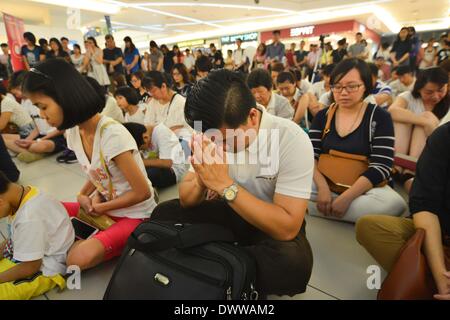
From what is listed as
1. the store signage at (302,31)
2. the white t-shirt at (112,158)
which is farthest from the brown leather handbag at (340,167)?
the store signage at (302,31)

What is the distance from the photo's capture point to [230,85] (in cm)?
84

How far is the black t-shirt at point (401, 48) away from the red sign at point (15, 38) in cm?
778

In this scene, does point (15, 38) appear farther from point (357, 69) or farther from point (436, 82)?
point (436, 82)

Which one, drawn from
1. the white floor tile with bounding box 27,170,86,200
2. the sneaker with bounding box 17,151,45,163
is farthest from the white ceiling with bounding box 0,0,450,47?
the white floor tile with bounding box 27,170,86,200

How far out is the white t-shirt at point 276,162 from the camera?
0.93 m

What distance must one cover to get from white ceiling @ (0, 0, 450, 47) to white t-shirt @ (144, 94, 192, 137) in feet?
25.1

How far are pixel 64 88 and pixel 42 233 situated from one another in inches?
23.6

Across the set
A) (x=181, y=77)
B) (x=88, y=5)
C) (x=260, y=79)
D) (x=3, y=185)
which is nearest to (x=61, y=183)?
(x=3, y=185)

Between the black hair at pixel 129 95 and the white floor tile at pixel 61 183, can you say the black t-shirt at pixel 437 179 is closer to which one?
the white floor tile at pixel 61 183

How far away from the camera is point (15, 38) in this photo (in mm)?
6164

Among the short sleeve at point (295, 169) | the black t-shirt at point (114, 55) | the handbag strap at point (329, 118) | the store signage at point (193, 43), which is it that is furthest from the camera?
the store signage at point (193, 43)

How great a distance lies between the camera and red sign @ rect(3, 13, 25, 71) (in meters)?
5.81

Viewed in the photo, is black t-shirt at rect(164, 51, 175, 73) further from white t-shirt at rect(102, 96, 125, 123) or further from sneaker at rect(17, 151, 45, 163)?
sneaker at rect(17, 151, 45, 163)
